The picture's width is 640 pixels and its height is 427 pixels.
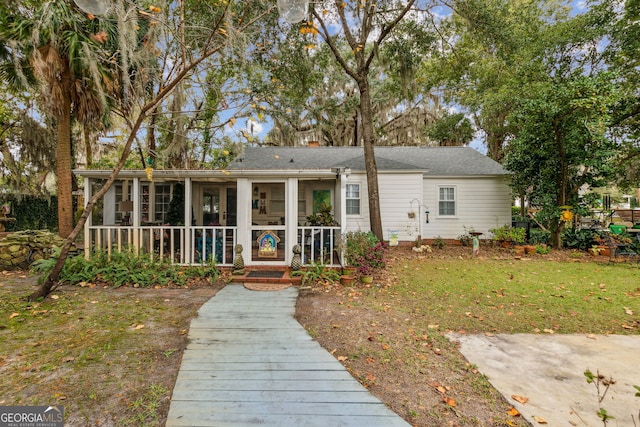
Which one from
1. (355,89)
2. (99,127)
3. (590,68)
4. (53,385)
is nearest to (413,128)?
(355,89)

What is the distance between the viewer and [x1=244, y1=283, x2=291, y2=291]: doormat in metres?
5.53

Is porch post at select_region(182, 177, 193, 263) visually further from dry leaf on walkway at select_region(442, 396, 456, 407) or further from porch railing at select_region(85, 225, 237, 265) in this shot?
dry leaf on walkway at select_region(442, 396, 456, 407)

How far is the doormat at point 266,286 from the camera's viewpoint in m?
5.53

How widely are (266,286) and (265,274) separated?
24.4 inches

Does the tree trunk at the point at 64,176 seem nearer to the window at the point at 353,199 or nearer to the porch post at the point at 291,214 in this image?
the porch post at the point at 291,214

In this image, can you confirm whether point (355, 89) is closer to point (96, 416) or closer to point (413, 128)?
point (413, 128)

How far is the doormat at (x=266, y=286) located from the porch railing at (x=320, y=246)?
971 mm

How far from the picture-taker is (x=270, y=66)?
29.3 feet

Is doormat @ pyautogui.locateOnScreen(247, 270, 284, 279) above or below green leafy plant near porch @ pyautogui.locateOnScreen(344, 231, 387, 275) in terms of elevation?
below

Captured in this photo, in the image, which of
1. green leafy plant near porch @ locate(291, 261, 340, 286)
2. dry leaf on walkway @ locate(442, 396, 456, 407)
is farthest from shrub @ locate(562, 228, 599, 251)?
dry leaf on walkway @ locate(442, 396, 456, 407)

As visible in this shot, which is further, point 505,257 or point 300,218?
point 300,218

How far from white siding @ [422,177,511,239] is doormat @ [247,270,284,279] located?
7.07 m

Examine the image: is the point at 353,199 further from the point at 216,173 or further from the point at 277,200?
the point at 216,173

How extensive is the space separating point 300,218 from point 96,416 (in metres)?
8.67
